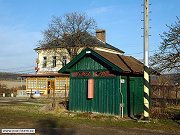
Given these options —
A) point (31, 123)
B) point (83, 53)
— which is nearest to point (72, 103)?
point (83, 53)

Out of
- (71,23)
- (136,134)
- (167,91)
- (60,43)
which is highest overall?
(71,23)

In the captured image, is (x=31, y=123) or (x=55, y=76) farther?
(x=55, y=76)

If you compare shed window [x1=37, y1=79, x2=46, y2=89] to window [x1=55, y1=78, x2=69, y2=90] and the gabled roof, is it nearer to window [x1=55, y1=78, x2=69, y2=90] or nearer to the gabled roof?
window [x1=55, y1=78, x2=69, y2=90]

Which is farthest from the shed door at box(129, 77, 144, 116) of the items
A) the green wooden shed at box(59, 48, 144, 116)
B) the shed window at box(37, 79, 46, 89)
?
the shed window at box(37, 79, 46, 89)

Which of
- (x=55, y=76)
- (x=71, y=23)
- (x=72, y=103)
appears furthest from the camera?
(x=71, y=23)

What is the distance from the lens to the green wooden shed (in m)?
18.4

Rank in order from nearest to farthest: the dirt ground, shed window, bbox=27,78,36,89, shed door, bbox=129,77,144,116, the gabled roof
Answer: the dirt ground, the gabled roof, shed door, bbox=129,77,144,116, shed window, bbox=27,78,36,89

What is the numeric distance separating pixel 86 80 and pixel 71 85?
1.34m

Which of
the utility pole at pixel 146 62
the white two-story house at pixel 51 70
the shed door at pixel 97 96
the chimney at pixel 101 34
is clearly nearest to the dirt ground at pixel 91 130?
the utility pole at pixel 146 62

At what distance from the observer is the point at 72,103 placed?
2044 centimetres

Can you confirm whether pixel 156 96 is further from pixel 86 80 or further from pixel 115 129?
pixel 115 129

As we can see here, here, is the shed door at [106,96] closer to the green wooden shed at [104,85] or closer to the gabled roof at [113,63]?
the green wooden shed at [104,85]

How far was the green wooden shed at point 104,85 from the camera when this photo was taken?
724 inches

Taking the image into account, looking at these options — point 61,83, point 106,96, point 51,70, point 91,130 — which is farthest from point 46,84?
point 91,130
